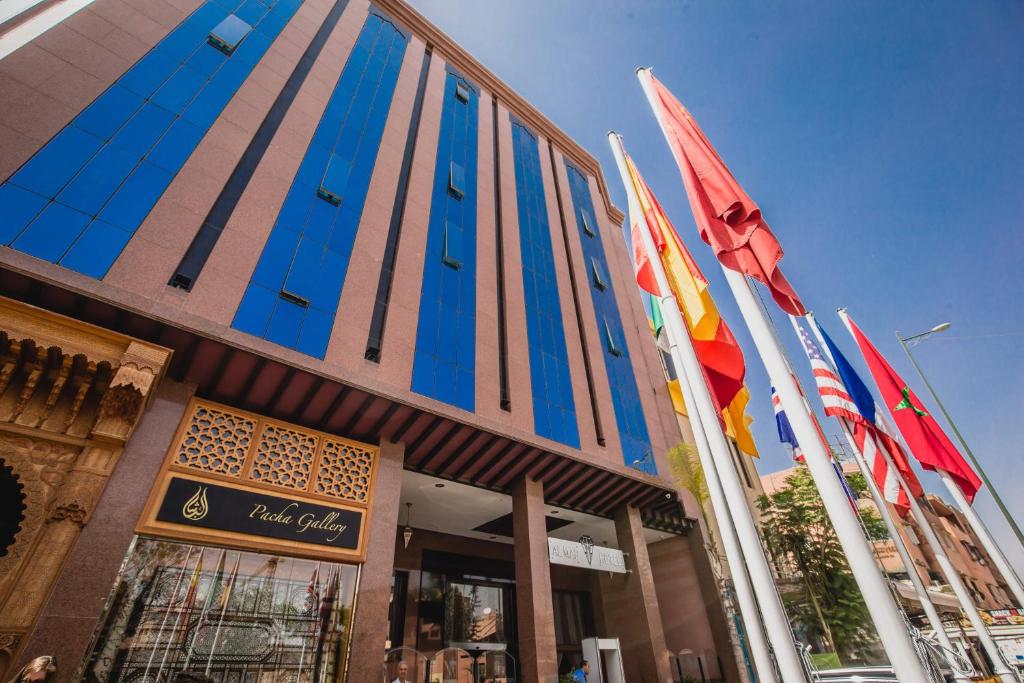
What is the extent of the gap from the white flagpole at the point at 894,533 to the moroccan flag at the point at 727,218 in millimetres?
6522

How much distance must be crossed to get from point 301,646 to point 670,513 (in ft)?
46.6

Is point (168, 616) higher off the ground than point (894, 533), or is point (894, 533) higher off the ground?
point (894, 533)

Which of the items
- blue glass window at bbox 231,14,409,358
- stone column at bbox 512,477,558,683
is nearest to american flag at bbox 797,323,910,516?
stone column at bbox 512,477,558,683

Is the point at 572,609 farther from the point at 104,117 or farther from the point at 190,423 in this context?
the point at 104,117

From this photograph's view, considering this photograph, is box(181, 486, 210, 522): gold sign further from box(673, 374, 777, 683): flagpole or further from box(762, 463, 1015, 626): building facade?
box(762, 463, 1015, 626): building facade

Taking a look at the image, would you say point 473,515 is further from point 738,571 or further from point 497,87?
point 497,87

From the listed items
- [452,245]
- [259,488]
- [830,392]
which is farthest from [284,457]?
[830,392]

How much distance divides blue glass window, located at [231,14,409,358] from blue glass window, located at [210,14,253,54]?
262 millimetres

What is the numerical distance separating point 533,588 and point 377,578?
455 centimetres

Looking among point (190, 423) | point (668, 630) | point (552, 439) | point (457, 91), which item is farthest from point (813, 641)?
point (457, 91)

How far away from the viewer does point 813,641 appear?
2144cm

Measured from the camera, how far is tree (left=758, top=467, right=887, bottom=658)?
1992cm

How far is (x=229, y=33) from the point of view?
1455cm

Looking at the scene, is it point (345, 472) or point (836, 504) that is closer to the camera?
point (836, 504)
